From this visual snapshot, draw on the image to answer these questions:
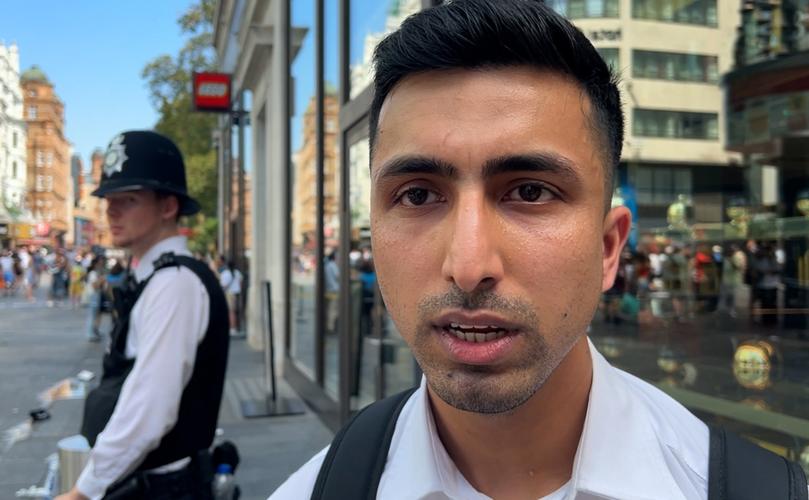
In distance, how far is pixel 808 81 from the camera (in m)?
5.48

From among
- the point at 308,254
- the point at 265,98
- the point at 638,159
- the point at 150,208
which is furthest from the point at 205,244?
the point at 150,208

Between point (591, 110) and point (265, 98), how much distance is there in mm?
11842

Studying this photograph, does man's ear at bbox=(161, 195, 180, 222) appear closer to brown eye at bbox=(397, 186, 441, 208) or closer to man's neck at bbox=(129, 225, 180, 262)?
man's neck at bbox=(129, 225, 180, 262)

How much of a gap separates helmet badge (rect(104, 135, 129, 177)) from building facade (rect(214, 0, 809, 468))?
180 centimetres

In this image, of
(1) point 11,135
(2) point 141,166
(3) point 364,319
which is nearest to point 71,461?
(2) point 141,166

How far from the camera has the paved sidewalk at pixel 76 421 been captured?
5469 mm

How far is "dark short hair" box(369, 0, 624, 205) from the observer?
99 centimetres

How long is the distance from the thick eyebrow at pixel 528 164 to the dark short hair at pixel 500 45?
11 cm

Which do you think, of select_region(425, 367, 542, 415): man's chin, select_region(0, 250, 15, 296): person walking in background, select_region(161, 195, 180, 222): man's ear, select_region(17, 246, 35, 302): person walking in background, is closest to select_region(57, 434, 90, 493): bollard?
select_region(161, 195, 180, 222): man's ear

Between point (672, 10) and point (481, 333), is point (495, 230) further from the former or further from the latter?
point (672, 10)

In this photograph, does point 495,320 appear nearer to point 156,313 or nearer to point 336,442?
point 336,442

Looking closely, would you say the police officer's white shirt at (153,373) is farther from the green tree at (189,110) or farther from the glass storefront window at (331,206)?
the green tree at (189,110)

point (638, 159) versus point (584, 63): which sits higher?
point (638, 159)

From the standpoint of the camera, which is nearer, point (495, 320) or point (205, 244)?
point (495, 320)
